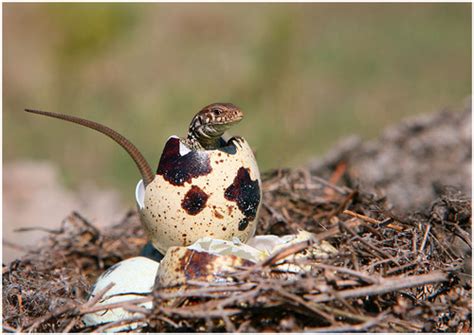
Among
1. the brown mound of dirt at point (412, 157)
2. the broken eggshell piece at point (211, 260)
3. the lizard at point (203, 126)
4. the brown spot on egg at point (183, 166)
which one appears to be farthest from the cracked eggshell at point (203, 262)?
the brown mound of dirt at point (412, 157)

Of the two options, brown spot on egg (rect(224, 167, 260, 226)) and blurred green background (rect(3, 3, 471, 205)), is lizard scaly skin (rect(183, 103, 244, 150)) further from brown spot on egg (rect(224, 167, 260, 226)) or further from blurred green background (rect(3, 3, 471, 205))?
blurred green background (rect(3, 3, 471, 205))

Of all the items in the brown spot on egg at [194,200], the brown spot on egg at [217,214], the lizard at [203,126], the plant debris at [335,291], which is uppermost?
the lizard at [203,126]

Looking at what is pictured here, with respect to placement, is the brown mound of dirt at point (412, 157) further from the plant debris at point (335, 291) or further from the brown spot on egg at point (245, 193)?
the brown spot on egg at point (245, 193)

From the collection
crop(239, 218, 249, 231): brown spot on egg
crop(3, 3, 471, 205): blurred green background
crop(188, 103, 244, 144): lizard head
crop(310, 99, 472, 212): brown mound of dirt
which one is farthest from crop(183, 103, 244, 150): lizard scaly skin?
crop(3, 3, 471, 205): blurred green background

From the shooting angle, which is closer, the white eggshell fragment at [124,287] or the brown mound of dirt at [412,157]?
the white eggshell fragment at [124,287]

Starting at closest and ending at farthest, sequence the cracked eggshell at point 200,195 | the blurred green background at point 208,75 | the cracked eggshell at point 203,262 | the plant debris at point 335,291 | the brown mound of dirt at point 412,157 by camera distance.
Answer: the plant debris at point 335,291 < the cracked eggshell at point 203,262 < the cracked eggshell at point 200,195 < the brown mound of dirt at point 412,157 < the blurred green background at point 208,75

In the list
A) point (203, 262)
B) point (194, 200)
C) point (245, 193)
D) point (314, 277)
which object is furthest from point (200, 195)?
point (314, 277)
